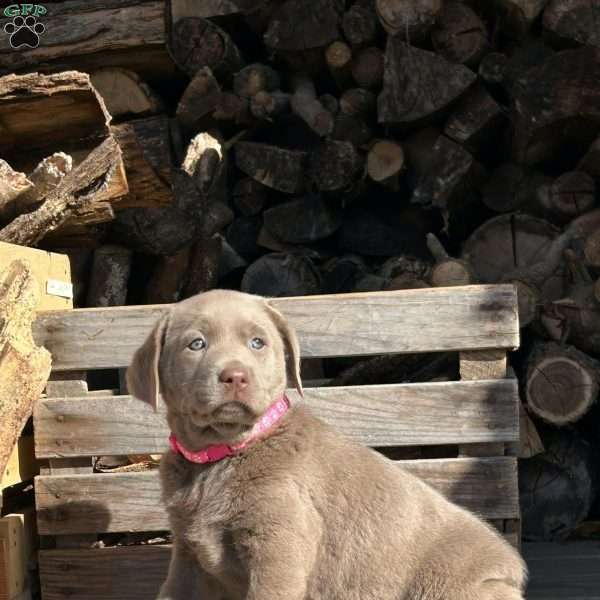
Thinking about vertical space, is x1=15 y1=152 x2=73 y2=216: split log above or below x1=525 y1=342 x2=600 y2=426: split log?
above

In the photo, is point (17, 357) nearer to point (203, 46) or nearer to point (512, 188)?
point (203, 46)

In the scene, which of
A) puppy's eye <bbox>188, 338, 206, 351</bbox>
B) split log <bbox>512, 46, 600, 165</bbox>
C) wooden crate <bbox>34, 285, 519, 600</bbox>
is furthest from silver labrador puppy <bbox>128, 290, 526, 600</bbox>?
split log <bbox>512, 46, 600, 165</bbox>

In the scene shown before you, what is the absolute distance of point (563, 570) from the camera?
3.90m

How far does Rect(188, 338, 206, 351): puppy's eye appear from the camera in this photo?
2688 mm

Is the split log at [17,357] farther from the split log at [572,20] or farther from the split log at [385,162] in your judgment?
the split log at [572,20]

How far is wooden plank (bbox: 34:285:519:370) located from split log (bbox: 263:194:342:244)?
1.72 m

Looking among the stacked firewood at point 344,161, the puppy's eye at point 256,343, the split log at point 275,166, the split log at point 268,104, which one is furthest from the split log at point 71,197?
the puppy's eye at point 256,343

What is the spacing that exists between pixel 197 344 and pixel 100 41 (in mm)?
3367

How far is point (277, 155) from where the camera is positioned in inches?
207

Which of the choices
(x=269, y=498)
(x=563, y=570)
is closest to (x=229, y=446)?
(x=269, y=498)

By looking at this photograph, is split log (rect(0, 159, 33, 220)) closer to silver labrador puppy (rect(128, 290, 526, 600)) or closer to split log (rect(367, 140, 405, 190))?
silver labrador puppy (rect(128, 290, 526, 600))

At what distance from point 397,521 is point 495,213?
2.87 m

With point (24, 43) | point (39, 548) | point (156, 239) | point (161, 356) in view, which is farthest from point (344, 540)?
point (24, 43)

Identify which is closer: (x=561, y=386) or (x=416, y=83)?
(x=561, y=386)
